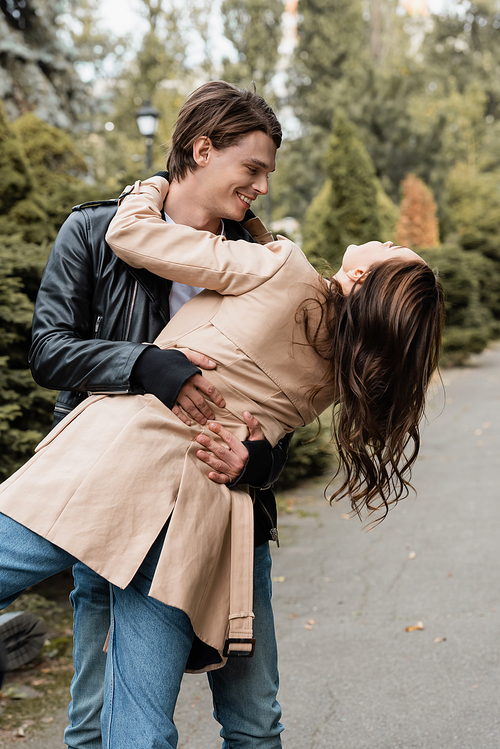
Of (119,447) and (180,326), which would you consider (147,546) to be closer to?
(119,447)

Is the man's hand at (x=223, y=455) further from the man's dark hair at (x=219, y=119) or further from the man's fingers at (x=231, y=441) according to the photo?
the man's dark hair at (x=219, y=119)

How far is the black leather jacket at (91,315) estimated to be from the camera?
1715 mm

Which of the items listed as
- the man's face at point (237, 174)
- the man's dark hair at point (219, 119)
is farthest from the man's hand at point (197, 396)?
the man's dark hair at point (219, 119)

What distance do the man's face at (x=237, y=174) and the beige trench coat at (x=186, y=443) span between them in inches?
A: 6.8

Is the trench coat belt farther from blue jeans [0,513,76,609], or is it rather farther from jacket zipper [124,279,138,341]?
jacket zipper [124,279,138,341]

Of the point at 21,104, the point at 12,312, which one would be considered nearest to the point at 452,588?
the point at 12,312

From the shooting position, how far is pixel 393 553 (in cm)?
535

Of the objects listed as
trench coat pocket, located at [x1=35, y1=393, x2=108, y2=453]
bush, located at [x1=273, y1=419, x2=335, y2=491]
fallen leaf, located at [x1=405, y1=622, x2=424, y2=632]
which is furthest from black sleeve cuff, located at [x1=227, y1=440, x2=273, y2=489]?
bush, located at [x1=273, y1=419, x2=335, y2=491]

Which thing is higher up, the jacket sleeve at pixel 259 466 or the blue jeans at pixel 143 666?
the jacket sleeve at pixel 259 466

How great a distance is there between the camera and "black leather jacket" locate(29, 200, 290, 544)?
171cm

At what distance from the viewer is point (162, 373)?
1.65 m

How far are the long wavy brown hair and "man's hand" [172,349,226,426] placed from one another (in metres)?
0.26

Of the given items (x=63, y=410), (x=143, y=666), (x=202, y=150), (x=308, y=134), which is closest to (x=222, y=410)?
(x=63, y=410)

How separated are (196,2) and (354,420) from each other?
38790 mm
